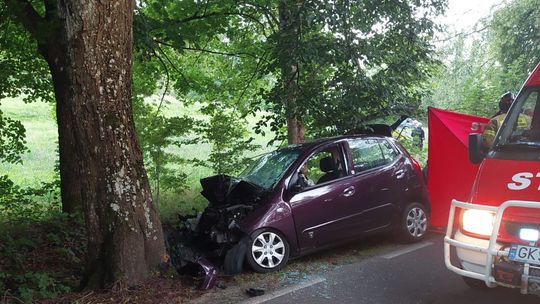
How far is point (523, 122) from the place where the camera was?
15.7ft

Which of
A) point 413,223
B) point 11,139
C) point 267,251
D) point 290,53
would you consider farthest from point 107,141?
point 11,139

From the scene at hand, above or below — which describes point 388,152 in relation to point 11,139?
below

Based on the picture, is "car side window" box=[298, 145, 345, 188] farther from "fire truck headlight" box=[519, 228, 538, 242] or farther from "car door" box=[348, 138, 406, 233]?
"fire truck headlight" box=[519, 228, 538, 242]

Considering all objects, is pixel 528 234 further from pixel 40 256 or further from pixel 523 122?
pixel 40 256

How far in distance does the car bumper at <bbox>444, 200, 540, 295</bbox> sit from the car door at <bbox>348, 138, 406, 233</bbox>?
2.28m

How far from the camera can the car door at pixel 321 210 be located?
6012 millimetres

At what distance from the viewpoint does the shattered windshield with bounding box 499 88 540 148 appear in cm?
455

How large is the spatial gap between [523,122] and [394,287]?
7.13ft

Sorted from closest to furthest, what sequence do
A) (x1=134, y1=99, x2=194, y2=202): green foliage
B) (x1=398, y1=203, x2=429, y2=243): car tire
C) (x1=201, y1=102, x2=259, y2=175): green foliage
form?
(x1=398, y1=203, x2=429, y2=243): car tire, (x1=134, y1=99, x2=194, y2=202): green foliage, (x1=201, y1=102, x2=259, y2=175): green foliage

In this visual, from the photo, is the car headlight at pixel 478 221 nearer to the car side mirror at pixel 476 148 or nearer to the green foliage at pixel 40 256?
the car side mirror at pixel 476 148

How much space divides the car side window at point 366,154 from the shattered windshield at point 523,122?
220 centimetres

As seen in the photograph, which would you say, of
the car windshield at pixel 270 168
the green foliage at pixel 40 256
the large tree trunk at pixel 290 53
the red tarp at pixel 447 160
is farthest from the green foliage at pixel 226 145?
the red tarp at pixel 447 160

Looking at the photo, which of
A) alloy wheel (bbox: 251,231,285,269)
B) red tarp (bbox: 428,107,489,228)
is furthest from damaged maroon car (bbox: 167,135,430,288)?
red tarp (bbox: 428,107,489,228)

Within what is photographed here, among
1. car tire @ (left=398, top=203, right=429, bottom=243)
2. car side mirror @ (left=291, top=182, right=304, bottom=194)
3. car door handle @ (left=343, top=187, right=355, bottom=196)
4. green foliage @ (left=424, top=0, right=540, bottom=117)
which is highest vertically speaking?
green foliage @ (left=424, top=0, right=540, bottom=117)
